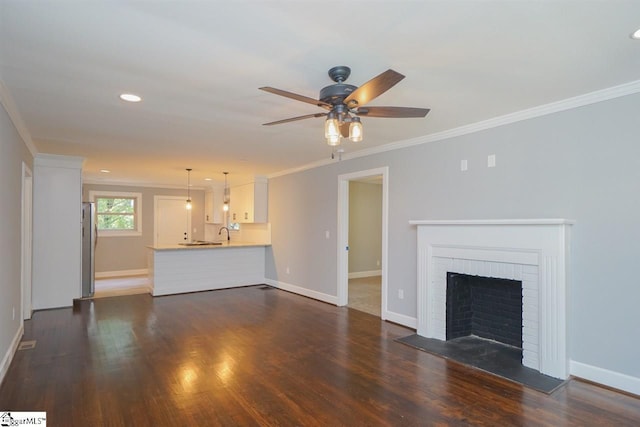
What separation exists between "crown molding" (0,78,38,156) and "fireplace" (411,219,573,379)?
4.11 metres

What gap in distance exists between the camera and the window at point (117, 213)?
8719 mm

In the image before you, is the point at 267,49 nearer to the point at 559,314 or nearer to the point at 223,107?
the point at 223,107

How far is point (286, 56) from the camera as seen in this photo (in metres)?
2.30

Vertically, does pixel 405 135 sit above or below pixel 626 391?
above

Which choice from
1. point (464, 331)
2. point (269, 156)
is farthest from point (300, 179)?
point (464, 331)

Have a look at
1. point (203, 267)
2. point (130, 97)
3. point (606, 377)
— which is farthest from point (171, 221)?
point (606, 377)

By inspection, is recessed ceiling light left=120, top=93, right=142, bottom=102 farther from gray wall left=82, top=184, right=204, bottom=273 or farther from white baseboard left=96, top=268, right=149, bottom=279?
white baseboard left=96, top=268, right=149, bottom=279

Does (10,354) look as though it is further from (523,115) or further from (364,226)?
(364,226)

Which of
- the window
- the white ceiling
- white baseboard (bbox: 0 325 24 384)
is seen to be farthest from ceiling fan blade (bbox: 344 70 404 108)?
the window

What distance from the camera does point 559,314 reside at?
307cm

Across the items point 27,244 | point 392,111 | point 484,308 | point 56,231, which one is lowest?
point 484,308

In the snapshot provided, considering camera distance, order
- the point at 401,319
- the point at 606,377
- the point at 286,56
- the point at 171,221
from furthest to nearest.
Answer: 1. the point at 171,221
2. the point at 401,319
3. the point at 606,377
4. the point at 286,56

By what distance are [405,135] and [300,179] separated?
2752 mm

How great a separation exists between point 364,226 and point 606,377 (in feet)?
20.0
